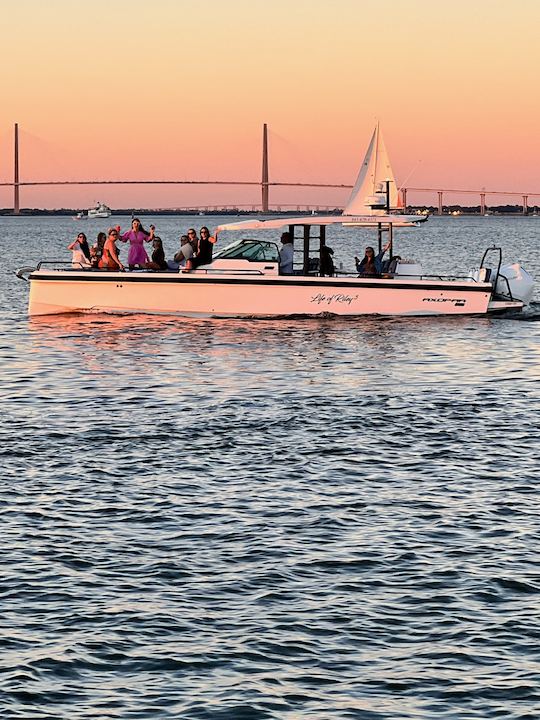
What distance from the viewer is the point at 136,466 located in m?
16.2

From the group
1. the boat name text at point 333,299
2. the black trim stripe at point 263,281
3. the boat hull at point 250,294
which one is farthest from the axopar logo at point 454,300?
the boat name text at point 333,299

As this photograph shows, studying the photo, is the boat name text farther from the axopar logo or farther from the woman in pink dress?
the woman in pink dress

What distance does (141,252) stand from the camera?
110 feet

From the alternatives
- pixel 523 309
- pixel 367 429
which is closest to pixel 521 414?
pixel 367 429

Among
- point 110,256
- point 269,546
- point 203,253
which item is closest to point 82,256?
point 110,256

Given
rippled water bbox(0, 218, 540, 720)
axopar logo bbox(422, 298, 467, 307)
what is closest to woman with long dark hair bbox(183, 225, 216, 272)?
axopar logo bbox(422, 298, 467, 307)

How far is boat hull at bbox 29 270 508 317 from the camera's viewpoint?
32.5m

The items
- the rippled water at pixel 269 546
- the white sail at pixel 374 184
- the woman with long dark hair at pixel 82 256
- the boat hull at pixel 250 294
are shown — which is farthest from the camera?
the white sail at pixel 374 184

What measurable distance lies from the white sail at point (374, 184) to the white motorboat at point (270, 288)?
4.78 feet

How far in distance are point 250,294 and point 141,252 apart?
3.07 meters

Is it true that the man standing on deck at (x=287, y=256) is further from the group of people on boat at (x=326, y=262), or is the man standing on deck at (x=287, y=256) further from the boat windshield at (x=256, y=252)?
the boat windshield at (x=256, y=252)

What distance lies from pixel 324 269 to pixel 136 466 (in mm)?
17283

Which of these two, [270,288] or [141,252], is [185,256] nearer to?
[141,252]

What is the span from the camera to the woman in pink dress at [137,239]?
32.3m
